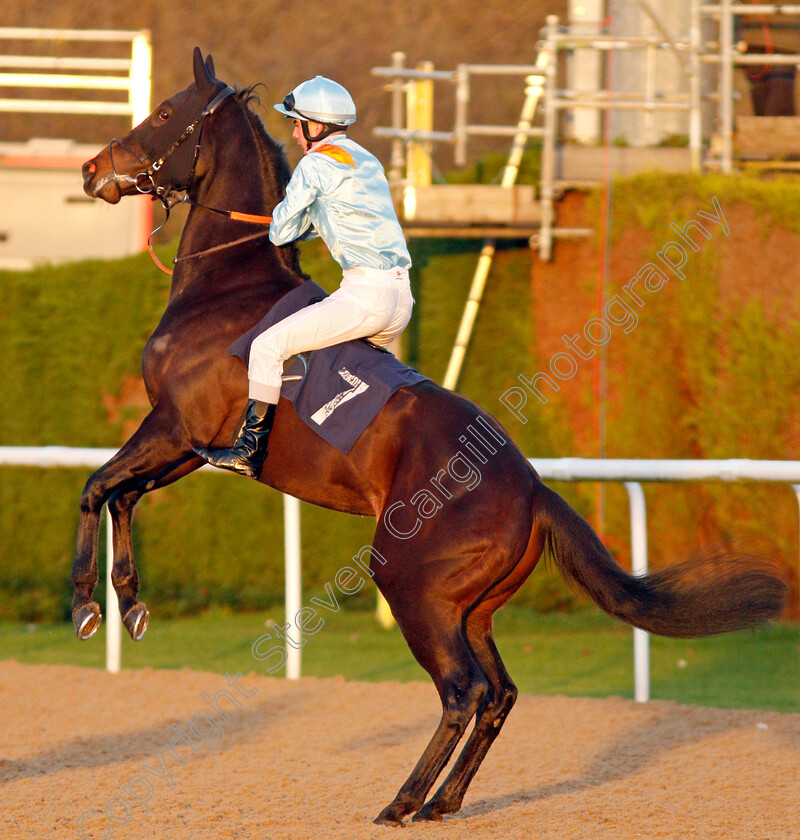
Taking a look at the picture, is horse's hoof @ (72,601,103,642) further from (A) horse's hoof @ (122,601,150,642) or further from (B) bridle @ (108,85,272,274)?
(B) bridle @ (108,85,272,274)

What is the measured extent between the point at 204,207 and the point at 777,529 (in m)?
4.56

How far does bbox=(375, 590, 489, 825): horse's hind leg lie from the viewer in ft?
12.4

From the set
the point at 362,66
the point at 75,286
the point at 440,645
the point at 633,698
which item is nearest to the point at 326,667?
the point at 633,698

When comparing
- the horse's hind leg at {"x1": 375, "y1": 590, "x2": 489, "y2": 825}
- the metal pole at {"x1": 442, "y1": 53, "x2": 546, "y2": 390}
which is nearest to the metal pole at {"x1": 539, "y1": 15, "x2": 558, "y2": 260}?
the metal pole at {"x1": 442, "y1": 53, "x2": 546, "y2": 390}

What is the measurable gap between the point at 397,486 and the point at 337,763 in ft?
4.87

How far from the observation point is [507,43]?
63.6 feet

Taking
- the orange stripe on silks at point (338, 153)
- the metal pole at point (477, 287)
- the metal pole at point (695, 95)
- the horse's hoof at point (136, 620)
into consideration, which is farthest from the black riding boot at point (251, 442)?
the metal pole at point (695, 95)

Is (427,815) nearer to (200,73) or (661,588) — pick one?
(661,588)

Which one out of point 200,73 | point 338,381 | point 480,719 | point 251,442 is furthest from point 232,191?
point 480,719

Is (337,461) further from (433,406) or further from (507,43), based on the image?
(507,43)

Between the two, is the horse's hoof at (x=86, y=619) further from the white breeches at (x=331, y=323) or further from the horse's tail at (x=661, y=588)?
the horse's tail at (x=661, y=588)

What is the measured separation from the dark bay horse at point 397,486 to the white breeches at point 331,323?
15 cm

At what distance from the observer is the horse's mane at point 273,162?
439 centimetres

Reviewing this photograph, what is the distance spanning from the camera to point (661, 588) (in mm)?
3969
